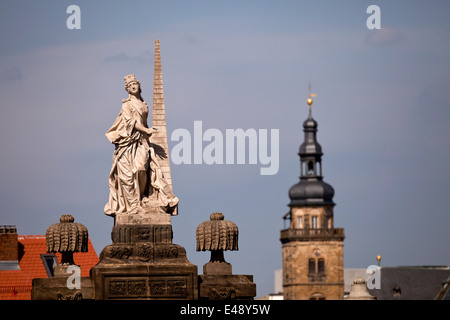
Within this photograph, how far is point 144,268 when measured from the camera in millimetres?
57969

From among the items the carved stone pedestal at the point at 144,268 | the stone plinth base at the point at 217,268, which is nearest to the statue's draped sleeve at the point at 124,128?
the carved stone pedestal at the point at 144,268

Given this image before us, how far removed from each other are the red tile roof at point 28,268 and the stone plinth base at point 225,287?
23.0 metres

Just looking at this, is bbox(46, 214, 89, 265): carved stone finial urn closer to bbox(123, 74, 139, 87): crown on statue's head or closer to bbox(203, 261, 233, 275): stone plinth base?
bbox(203, 261, 233, 275): stone plinth base

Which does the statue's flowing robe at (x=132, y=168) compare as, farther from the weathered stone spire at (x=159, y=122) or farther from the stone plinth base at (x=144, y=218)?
the weathered stone spire at (x=159, y=122)

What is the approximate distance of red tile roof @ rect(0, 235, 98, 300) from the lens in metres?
85.7

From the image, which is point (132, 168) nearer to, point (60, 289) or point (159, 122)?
point (159, 122)

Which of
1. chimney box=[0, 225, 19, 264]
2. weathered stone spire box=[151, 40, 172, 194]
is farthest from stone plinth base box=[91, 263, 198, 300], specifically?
chimney box=[0, 225, 19, 264]

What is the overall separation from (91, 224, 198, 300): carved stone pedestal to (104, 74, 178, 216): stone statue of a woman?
92cm

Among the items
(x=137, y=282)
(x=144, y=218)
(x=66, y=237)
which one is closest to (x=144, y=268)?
(x=137, y=282)

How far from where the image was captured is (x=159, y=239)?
194 feet

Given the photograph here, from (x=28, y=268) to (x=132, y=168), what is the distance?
33.3 metres
